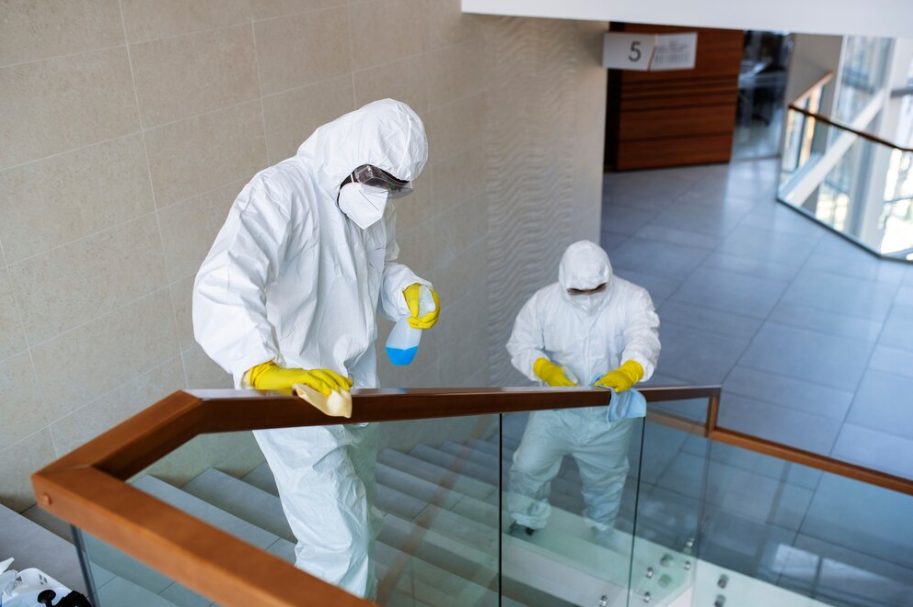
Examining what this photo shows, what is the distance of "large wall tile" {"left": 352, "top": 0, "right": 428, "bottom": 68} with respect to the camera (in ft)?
15.5

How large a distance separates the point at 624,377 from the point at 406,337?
153 cm

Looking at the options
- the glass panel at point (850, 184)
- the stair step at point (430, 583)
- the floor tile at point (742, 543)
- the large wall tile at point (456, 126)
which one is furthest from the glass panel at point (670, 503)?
the glass panel at point (850, 184)

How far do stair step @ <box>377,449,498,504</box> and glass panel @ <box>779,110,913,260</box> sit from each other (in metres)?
7.75

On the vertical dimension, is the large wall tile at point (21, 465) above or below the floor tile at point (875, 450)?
above

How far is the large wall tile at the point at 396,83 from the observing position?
4801mm

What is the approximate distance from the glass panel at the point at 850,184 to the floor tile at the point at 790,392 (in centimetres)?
292

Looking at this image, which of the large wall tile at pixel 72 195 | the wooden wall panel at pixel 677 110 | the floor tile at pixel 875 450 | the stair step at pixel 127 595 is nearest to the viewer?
the stair step at pixel 127 595

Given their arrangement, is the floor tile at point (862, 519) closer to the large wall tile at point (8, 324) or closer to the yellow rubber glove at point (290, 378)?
the yellow rubber glove at point (290, 378)

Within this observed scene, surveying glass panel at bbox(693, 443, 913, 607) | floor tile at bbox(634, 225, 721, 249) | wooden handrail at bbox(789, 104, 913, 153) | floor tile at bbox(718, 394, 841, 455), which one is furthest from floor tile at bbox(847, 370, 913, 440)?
wooden handrail at bbox(789, 104, 913, 153)

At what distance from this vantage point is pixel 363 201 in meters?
2.50

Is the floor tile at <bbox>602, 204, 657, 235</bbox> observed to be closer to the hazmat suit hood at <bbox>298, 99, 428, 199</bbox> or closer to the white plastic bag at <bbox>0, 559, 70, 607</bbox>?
the hazmat suit hood at <bbox>298, 99, 428, 199</bbox>

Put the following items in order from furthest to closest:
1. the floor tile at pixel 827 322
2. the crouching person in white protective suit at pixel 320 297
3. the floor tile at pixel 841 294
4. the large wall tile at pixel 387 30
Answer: the floor tile at pixel 841 294, the floor tile at pixel 827 322, the large wall tile at pixel 387 30, the crouching person in white protective suit at pixel 320 297

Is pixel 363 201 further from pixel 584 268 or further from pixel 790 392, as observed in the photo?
pixel 790 392

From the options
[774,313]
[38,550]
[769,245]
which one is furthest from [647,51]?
[38,550]
